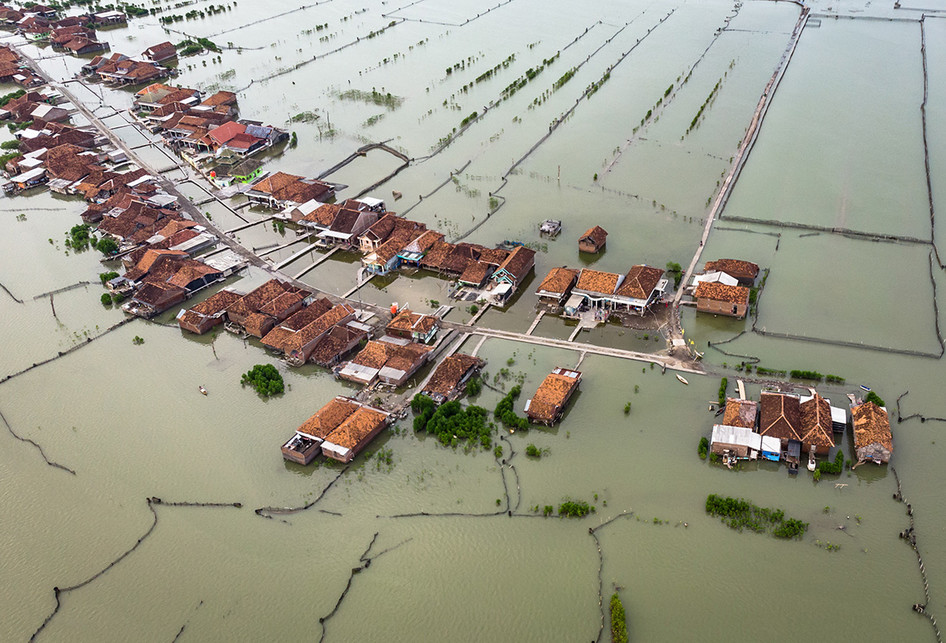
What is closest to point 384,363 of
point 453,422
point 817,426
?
point 453,422

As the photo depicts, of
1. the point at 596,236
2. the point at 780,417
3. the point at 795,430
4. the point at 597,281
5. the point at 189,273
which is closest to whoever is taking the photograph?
the point at 795,430

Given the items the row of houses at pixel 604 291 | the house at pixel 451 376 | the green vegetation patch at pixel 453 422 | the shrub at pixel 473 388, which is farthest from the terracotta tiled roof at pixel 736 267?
the green vegetation patch at pixel 453 422

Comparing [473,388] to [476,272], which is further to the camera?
[476,272]

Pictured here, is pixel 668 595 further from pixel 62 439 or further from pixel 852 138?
pixel 852 138

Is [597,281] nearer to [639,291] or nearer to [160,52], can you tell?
[639,291]

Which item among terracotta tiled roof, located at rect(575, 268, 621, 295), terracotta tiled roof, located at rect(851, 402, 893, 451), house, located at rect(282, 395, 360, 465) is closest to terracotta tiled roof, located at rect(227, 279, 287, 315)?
house, located at rect(282, 395, 360, 465)

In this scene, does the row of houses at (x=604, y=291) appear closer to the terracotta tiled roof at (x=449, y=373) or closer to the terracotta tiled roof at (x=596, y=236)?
the terracotta tiled roof at (x=596, y=236)

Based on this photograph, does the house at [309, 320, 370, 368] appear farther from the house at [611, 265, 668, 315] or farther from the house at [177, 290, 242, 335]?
the house at [611, 265, 668, 315]

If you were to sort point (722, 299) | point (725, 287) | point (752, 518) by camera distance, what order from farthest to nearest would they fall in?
point (725, 287) → point (722, 299) → point (752, 518)
